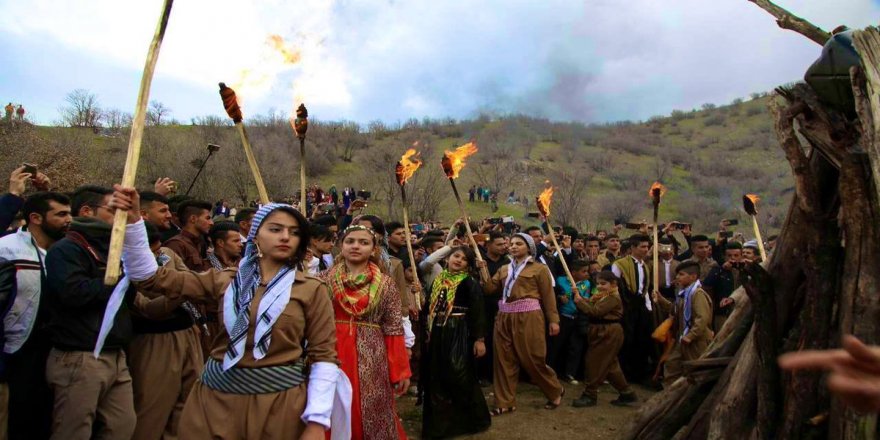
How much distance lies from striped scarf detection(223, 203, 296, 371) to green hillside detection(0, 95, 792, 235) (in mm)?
20886

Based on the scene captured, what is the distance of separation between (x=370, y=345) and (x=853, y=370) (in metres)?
3.70

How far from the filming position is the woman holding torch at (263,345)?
2814 millimetres

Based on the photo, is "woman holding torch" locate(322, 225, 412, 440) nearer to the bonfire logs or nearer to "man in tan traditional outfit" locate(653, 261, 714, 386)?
the bonfire logs

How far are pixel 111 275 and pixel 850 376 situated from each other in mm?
2817

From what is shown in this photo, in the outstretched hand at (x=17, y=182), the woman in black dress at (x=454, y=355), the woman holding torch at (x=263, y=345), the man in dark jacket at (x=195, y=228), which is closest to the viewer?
the woman holding torch at (x=263, y=345)

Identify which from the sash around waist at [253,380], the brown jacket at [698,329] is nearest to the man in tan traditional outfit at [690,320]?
the brown jacket at [698,329]

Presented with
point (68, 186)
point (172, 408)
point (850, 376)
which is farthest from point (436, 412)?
point (68, 186)

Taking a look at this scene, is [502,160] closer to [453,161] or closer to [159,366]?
[453,161]

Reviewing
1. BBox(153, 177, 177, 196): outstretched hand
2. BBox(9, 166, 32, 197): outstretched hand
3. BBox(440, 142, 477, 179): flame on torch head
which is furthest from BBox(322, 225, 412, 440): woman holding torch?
BBox(9, 166, 32, 197): outstretched hand

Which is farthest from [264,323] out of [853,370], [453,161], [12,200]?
[453,161]

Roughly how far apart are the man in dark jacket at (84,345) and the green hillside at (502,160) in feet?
63.8

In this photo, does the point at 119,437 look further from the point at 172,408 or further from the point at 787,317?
the point at 787,317

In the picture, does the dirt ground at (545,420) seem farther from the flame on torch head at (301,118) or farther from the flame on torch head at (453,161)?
the flame on torch head at (301,118)

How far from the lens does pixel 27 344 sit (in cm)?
385
